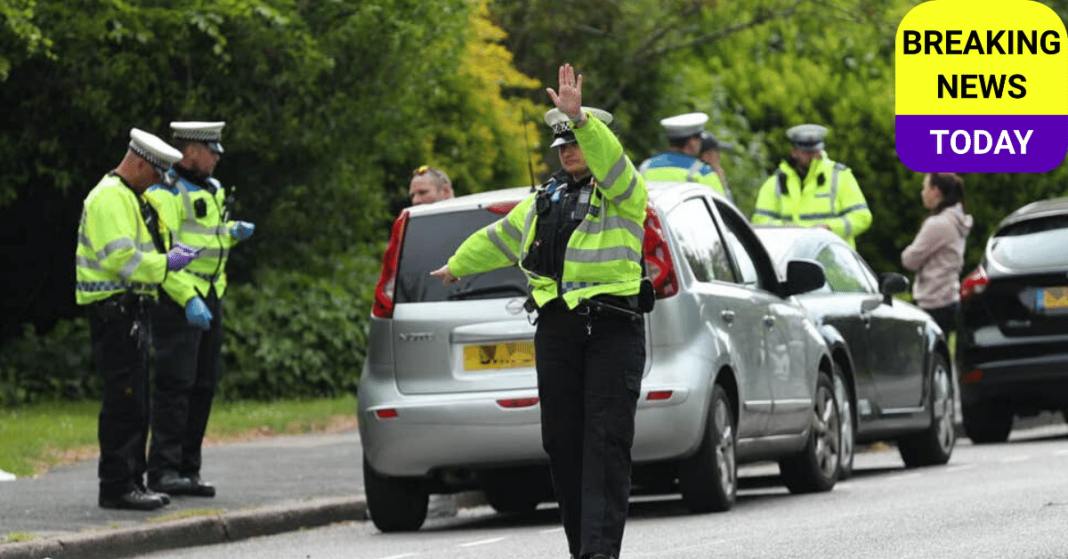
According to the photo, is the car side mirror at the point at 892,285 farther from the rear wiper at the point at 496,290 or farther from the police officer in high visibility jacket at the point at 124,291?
the police officer in high visibility jacket at the point at 124,291

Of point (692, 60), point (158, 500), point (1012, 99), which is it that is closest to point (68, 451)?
point (158, 500)

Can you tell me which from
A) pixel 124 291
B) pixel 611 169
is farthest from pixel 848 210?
A: pixel 611 169

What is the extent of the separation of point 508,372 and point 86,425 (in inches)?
268

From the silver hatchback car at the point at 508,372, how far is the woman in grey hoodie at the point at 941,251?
577 cm

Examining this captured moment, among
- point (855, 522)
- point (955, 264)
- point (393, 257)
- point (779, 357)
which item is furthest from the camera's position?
point (955, 264)

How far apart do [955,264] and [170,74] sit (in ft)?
22.3

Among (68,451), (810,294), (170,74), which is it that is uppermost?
(170,74)

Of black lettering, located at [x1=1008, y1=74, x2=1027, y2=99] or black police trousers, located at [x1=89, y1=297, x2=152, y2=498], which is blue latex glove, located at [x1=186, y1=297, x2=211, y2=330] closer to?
black police trousers, located at [x1=89, y1=297, x2=152, y2=498]

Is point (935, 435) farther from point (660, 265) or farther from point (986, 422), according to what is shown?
point (660, 265)

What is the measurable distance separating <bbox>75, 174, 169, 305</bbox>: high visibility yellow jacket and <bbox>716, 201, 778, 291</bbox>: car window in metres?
2.92

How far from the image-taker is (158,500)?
39.1ft

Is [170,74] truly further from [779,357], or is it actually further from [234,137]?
[779,357]

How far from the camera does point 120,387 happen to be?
1195cm

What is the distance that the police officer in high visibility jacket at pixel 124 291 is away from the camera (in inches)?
463
